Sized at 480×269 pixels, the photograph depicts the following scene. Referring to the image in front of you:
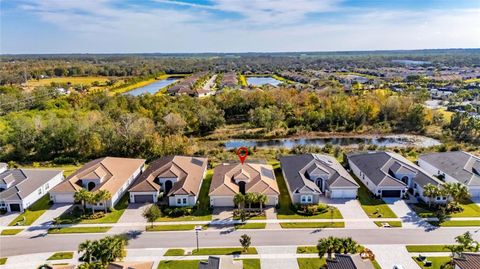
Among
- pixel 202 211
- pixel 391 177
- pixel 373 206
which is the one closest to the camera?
pixel 202 211

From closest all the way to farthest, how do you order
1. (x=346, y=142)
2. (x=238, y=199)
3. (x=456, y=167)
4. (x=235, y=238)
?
(x=235, y=238) < (x=238, y=199) < (x=456, y=167) < (x=346, y=142)

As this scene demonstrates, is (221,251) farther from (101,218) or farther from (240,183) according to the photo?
(101,218)

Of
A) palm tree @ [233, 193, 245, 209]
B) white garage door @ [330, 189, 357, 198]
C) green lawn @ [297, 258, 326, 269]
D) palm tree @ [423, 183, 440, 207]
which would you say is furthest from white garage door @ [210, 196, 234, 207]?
palm tree @ [423, 183, 440, 207]

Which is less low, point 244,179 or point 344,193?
point 244,179

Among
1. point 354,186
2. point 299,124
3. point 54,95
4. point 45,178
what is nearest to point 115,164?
point 45,178

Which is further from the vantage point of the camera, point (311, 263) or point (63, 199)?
point (63, 199)

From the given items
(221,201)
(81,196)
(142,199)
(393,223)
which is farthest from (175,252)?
(393,223)

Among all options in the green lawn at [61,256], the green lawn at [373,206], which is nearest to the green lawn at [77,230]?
the green lawn at [61,256]

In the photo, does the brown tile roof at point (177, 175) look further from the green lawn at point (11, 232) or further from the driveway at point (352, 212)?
the driveway at point (352, 212)
